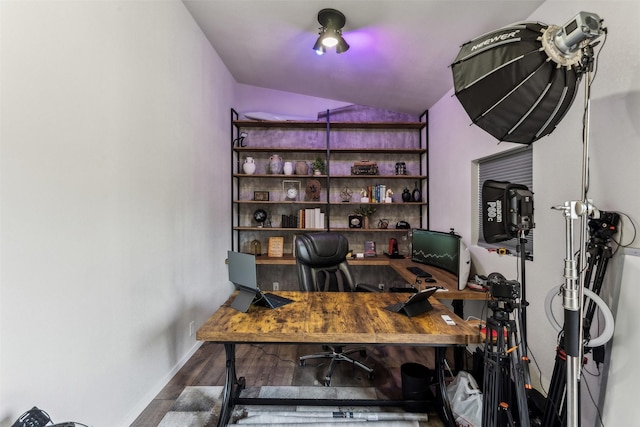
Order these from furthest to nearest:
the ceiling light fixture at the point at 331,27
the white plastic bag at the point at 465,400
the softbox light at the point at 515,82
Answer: the ceiling light fixture at the point at 331,27 < the white plastic bag at the point at 465,400 < the softbox light at the point at 515,82

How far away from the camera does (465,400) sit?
5.46ft

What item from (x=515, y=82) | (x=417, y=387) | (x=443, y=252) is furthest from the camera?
(x=443, y=252)

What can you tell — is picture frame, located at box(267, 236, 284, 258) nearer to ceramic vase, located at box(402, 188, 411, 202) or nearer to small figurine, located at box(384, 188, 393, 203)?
small figurine, located at box(384, 188, 393, 203)

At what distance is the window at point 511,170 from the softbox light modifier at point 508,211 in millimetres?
780

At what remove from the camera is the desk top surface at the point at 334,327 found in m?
1.37

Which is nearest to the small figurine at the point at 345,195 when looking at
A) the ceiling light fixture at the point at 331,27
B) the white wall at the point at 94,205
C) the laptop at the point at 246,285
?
the ceiling light fixture at the point at 331,27

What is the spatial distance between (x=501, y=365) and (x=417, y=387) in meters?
0.82

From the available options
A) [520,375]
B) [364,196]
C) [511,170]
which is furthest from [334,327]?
[364,196]

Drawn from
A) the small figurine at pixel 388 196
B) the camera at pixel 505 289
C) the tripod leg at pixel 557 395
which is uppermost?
the small figurine at pixel 388 196

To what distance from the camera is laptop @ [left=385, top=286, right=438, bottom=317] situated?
1604 millimetres

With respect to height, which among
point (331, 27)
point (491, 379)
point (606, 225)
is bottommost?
point (491, 379)

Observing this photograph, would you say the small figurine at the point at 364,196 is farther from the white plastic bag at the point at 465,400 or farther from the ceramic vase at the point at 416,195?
the white plastic bag at the point at 465,400

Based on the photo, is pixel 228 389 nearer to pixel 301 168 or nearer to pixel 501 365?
pixel 501 365

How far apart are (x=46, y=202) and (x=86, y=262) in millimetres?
358
